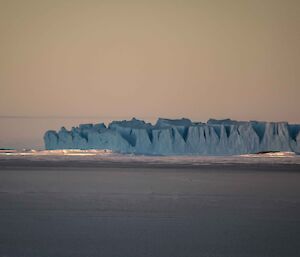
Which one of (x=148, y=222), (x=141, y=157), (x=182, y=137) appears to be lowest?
(x=141, y=157)

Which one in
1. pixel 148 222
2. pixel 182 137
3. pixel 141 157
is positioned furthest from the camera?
pixel 182 137

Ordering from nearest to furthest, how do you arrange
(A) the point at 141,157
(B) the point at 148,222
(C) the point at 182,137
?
(B) the point at 148,222
(A) the point at 141,157
(C) the point at 182,137

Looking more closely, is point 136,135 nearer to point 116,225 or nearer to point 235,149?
point 235,149

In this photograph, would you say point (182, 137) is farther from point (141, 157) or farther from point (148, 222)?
point (148, 222)

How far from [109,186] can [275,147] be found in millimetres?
16563

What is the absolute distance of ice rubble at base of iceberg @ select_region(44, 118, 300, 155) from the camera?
83.0 feet

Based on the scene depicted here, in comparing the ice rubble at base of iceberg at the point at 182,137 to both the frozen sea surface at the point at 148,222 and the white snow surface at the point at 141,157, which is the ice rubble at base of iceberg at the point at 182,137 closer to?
the white snow surface at the point at 141,157

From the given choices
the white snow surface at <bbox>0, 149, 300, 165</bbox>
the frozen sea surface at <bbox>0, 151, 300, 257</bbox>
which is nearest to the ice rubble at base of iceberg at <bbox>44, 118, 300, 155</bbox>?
the white snow surface at <bbox>0, 149, 300, 165</bbox>

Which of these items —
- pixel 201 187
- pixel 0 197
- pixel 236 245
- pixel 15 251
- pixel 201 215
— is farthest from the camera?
pixel 201 187

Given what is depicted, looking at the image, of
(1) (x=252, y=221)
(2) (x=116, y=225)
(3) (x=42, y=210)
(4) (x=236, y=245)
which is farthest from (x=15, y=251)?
(1) (x=252, y=221)

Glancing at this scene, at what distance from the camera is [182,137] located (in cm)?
2627

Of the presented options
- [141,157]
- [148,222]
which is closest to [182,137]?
[141,157]

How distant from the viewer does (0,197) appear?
26.1 feet

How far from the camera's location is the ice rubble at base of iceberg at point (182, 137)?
25312mm
